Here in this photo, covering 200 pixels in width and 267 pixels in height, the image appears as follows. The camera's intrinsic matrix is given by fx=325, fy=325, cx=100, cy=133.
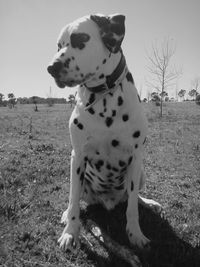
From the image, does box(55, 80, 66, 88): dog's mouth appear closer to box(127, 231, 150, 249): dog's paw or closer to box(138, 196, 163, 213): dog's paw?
box(127, 231, 150, 249): dog's paw

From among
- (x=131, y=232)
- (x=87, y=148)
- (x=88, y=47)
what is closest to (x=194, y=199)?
(x=131, y=232)

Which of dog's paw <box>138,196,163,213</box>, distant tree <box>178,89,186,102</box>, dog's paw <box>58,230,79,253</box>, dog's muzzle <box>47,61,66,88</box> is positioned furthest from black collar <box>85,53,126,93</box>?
distant tree <box>178,89,186,102</box>

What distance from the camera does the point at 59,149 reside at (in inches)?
355

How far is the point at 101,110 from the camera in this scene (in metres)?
3.50

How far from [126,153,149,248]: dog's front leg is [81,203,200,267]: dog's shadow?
11cm

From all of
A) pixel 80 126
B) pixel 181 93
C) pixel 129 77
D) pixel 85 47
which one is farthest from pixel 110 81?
pixel 181 93

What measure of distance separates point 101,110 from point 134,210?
1198 mm

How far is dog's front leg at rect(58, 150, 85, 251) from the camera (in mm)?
3508

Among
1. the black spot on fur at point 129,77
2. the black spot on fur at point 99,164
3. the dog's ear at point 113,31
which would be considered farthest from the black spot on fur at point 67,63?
the black spot on fur at point 99,164

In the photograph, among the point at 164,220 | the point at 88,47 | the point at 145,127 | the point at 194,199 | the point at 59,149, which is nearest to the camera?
the point at 88,47

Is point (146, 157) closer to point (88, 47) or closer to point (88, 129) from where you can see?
point (88, 129)

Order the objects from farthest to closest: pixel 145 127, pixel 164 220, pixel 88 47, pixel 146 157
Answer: pixel 146 157 → pixel 164 220 → pixel 145 127 → pixel 88 47

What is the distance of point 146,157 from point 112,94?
4.98 metres

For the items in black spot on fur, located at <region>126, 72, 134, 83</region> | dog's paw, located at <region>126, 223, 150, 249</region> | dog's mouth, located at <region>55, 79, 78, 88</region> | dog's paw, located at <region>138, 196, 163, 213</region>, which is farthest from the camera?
dog's paw, located at <region>138, 196, 163, 213</region>
